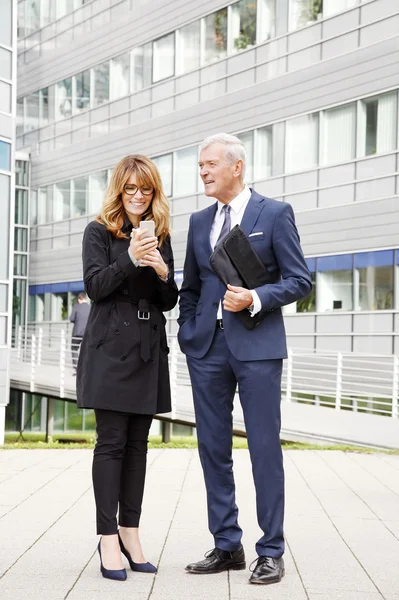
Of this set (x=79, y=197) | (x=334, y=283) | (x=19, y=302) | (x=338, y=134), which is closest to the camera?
(x=338, y=134)

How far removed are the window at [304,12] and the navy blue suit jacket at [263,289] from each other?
62.5ft

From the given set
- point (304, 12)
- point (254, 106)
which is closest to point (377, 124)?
point (304, 12)

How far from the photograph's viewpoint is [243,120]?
25141 millimetres

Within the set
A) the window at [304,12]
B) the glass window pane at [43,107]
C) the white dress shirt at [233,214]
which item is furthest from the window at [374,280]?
the white dress shirt at [233,214]

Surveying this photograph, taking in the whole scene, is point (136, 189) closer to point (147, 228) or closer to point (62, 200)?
point (147, 228)

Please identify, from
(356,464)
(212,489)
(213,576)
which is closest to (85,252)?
(212,489)

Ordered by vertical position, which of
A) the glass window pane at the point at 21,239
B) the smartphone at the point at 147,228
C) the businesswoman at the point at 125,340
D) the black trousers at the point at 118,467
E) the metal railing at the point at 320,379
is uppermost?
the glass window pane at the point at 21,239

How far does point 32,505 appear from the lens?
23.7ft

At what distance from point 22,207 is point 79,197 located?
4.23 m

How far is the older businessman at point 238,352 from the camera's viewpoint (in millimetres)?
4934

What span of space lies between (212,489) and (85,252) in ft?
4.30

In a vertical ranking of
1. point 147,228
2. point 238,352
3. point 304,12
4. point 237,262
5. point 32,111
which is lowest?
point 238,352

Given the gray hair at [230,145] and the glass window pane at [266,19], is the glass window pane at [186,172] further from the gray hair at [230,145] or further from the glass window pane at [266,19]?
the gray hair at [230,145]

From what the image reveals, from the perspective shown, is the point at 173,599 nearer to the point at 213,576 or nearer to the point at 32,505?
the point at 213,576
